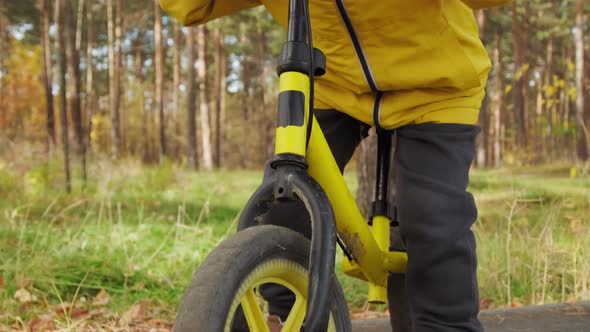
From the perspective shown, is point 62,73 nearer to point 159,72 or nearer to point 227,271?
point 227,271

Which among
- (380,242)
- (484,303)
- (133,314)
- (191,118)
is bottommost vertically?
(484,303)

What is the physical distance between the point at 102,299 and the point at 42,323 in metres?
A: 0.50

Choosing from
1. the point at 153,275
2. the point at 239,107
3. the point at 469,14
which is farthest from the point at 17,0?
the point at 469,14

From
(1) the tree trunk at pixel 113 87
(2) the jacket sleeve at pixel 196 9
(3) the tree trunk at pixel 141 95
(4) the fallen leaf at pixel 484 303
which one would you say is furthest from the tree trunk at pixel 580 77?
(3) the tree trunk at pixel 141 95

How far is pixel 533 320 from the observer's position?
2.74m

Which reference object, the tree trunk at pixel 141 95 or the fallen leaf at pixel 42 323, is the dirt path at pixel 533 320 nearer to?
the fallen leaf at pixel 42 323

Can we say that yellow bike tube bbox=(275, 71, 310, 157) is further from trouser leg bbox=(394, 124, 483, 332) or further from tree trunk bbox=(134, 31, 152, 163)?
tree trunk bbox=(134, 31, 152, 163)

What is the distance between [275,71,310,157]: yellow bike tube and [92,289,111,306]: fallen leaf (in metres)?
2.13

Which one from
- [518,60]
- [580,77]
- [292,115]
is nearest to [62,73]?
[292,115]

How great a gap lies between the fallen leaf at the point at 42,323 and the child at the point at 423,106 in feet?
4.34

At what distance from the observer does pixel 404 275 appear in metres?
1.96

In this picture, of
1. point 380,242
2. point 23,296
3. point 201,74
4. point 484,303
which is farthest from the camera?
point 201,74

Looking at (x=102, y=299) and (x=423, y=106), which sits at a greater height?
(x=423, y=106)

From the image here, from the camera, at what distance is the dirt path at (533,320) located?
2637 millimetres
